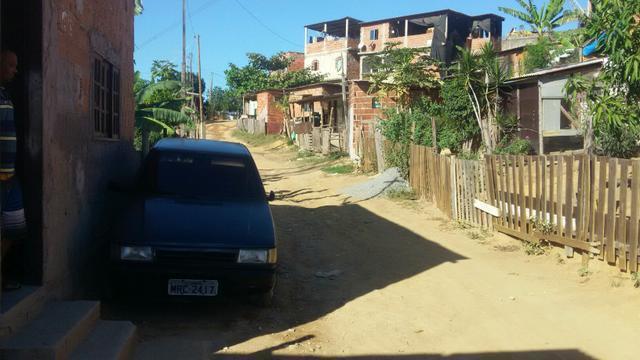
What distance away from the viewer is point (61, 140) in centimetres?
498

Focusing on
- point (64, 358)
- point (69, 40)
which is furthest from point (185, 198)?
point (64, 358)

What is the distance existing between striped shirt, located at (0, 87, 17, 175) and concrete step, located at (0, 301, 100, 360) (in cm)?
108

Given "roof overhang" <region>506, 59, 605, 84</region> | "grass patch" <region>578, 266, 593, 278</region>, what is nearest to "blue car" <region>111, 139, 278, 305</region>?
"grass patch" <region>578, 266, 593, 278</region>

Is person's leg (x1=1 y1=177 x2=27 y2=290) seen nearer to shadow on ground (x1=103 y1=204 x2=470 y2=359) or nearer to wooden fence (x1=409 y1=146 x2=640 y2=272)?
shadow on ground (x1=103 y1=204 x2=470 y2=359)

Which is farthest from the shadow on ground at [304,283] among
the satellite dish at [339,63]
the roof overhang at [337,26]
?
the roof overhang at [337,26]

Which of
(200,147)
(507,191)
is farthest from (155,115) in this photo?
(507,191)

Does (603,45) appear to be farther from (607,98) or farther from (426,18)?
(426,18)

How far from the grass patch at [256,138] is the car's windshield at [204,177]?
32698mm

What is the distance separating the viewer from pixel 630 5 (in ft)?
20.0

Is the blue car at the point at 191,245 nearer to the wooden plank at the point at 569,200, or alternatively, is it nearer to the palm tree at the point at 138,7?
the wooden plank at the point at 569,200

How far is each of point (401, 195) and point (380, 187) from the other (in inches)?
28.2

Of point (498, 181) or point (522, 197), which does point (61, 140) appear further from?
point (498, 181)

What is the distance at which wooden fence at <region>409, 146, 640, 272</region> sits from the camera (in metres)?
6.58

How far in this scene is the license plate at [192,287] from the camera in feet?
17.2
